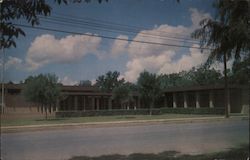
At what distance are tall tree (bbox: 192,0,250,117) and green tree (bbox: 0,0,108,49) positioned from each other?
13.1 feet

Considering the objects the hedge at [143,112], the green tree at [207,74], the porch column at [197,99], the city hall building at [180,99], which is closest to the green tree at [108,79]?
the city hall building at [180,99]

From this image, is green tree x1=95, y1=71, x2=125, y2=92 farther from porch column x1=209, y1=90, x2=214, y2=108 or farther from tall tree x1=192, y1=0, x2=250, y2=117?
porch column x1=209, y1=90, x2=214, y2=108

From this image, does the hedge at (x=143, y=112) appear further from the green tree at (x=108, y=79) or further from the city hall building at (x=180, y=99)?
the green tree at (x=108, y=79)

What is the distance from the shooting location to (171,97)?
61.0 feet

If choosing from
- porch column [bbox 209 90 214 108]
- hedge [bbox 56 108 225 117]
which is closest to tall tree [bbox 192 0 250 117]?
porch column [bbox 209 90 214 108]

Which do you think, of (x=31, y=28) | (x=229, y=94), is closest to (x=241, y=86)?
(x=229, y=94)

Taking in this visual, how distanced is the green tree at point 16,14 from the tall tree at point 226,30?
3998mm

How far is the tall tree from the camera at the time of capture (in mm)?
8741

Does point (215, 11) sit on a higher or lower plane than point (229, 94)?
higher

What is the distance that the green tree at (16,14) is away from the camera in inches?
208

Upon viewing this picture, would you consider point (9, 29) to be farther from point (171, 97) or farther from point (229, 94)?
point (171, 97)

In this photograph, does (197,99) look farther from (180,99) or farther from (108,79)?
(108,79)

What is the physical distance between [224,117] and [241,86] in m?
2.50

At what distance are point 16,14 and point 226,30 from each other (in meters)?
5.07
